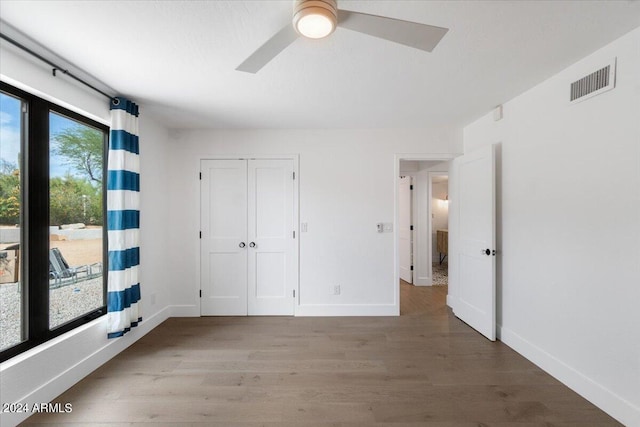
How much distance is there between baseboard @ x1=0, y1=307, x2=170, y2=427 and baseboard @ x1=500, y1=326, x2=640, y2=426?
12.5 feet

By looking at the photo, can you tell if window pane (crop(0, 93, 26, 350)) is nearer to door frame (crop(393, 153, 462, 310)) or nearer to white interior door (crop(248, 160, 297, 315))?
white interior door (crop(248, 160, 297, 315))

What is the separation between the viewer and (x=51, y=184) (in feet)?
6.70

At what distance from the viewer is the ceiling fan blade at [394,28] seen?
1146mm

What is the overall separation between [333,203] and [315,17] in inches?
96.1

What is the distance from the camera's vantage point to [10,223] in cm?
177

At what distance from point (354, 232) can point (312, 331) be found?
1308 millimetres

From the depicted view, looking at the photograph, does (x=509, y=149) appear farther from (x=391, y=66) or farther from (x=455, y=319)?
(x=455, y=319)

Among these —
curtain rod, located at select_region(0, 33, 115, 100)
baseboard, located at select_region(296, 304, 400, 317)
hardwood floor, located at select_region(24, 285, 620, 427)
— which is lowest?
hardwood floor, located at select_region(24, 285, 620, 427)

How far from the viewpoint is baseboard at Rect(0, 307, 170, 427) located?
171cm

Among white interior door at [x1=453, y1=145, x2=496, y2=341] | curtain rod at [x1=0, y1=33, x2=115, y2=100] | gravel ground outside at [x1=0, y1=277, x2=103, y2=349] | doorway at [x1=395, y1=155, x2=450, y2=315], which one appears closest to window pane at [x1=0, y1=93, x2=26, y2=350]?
gravel ground outside at [x1=0, y1=277, x2=103, y2=349]

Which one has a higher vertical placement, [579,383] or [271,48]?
[271,48]

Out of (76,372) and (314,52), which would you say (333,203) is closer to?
(314,52)

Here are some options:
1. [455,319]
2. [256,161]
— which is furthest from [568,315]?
[256,161]

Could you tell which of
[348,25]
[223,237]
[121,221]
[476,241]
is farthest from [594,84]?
[121,221]
